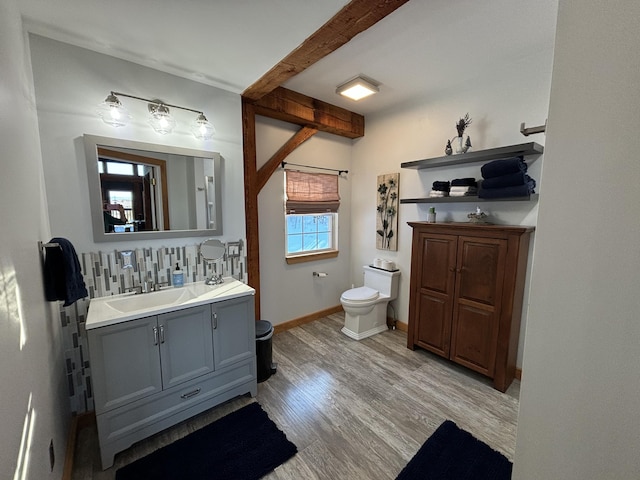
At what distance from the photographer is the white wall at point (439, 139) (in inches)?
86.2

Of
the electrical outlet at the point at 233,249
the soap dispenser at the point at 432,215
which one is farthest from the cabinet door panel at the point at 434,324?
the electrical outlet at the point at 233,249

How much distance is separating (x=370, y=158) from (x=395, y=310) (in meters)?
1.95

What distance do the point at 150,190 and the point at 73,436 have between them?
1.70 m

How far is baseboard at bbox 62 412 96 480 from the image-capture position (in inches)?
58.2

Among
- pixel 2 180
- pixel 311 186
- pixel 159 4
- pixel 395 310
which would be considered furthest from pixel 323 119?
pixel 2 180

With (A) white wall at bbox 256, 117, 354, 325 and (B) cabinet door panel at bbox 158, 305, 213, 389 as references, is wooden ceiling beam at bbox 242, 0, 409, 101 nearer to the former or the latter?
(A) white wall at bbox 256, 117, 354, 325

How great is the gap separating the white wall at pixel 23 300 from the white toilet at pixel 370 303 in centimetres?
235

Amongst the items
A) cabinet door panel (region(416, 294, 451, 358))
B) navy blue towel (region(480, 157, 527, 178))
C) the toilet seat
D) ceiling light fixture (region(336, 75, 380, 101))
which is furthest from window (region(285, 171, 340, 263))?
navy blue towel (region(480, 157, 527, 178))

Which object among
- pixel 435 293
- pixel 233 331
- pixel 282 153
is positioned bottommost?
pixel 233 331

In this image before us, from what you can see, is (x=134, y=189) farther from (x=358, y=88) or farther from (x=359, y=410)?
(x=359, y=410)

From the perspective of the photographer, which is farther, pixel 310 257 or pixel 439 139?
pixel 310 257

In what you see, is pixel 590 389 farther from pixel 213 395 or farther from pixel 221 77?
pixel 221 77

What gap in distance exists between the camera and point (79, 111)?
1792 mm

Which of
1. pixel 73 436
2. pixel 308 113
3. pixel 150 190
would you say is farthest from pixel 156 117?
pixel 73 436
